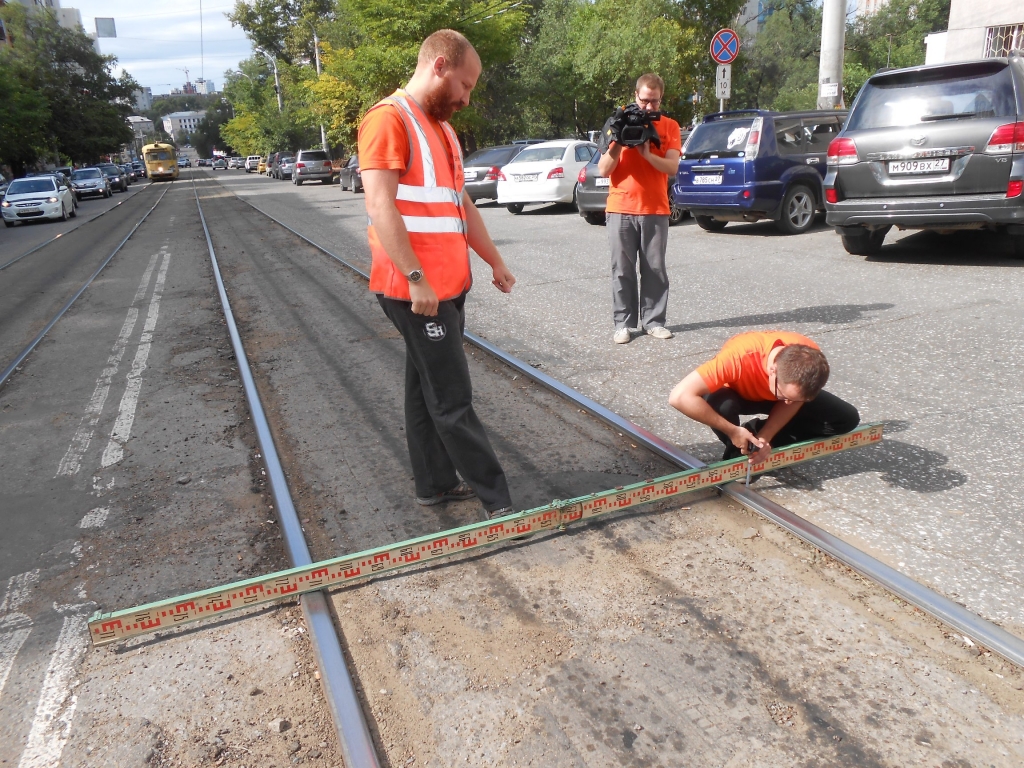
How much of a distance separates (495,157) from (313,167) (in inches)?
779

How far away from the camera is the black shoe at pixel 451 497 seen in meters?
3.70

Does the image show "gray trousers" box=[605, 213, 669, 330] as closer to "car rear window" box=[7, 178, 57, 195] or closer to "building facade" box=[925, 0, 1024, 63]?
"building facade" box=[925, 0, 1024, 63]

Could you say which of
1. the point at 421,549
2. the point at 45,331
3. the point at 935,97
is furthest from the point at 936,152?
the point at 45,331

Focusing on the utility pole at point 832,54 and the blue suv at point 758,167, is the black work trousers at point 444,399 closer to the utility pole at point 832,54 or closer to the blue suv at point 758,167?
the blue suv at point 758,167

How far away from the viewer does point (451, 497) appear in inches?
147

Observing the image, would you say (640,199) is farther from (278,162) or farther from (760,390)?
(278,162)

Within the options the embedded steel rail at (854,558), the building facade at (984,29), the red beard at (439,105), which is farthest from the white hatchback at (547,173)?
the red beard at (439,105)

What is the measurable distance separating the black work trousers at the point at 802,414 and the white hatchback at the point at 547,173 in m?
13.2

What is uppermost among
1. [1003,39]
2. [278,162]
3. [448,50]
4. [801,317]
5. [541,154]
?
[1003,39]

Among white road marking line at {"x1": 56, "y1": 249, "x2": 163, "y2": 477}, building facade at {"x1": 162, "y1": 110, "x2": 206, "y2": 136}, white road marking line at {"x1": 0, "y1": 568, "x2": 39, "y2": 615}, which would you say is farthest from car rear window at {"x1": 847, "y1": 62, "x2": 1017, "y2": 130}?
building facade at {"x1": 162, "y1": 110, "x2": 206, "y2": 136}

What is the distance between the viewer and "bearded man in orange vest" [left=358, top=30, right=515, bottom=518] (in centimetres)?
285

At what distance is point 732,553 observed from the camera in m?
3.19

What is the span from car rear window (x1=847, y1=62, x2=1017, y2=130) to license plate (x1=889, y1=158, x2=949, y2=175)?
15.7 inches

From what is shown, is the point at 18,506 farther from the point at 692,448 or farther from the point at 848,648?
the point at 848,648
